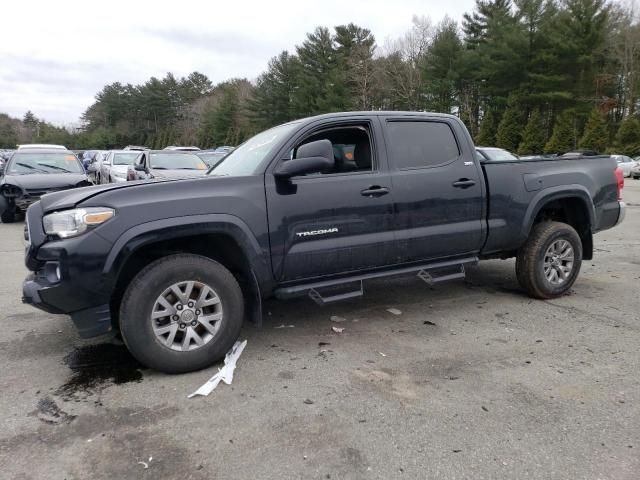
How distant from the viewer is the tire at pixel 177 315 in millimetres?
3268

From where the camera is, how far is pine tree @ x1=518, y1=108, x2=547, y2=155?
1460 inches

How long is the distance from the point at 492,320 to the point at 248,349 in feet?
7.53

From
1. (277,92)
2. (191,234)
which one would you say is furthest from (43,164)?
(277,92)

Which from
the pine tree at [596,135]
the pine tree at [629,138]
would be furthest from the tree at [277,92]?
the pine tree at [629,138]

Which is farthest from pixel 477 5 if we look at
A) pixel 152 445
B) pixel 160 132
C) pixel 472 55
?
pixel 160 132

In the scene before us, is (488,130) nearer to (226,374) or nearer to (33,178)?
(33,178)

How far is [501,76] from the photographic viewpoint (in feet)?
126

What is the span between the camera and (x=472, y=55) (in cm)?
3919

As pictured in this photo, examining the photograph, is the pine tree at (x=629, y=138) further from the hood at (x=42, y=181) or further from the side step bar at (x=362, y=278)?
the side step bar at (x=362, y=278)

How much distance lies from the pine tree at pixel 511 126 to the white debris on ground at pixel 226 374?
→ 126 ft

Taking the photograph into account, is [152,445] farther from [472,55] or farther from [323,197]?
[472,55]

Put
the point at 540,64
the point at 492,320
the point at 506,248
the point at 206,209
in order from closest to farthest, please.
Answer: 1. the point at 206,209
2. the point at 492,320
3. the point at 506,248
4. the point at 540,64

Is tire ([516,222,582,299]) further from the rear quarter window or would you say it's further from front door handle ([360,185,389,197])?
front door handle ([360,185,389,197])

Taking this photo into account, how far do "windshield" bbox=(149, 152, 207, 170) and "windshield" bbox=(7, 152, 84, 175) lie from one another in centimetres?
184
